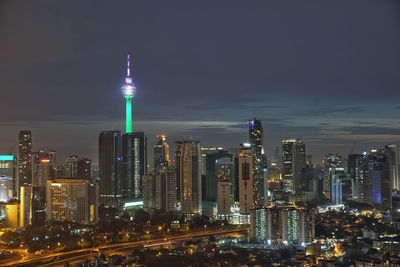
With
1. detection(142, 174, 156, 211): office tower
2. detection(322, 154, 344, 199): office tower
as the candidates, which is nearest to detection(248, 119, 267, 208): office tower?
detection(142, 174, 156, 211): office tower

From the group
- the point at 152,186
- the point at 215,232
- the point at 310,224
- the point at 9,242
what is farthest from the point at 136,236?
the point at 152,186

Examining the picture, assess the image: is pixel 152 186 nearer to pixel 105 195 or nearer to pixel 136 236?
pixel 105 195

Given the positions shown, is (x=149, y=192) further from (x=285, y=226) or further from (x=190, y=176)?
(x=285, y=226)

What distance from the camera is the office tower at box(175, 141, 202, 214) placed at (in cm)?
1745

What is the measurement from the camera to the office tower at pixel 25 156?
733 inches

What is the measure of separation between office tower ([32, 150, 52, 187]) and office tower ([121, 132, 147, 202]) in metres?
2.47

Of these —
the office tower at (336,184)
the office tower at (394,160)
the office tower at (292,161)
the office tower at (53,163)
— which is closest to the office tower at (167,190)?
the office tower at (53,163)

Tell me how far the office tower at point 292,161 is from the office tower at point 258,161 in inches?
169

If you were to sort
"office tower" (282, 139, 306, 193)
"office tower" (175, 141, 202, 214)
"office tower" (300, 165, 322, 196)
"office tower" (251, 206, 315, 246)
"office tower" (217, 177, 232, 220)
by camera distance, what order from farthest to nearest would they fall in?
"office tower" (282, 139, 306, 193), "office tower" (300, 165, 322, 196), "office tower" (175, 141, 202, 214), "office tower" (217, 177, 232, 220), "office tower" (251, 206, 315, 246)

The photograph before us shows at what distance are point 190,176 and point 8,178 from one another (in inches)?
223

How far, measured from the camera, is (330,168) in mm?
22781

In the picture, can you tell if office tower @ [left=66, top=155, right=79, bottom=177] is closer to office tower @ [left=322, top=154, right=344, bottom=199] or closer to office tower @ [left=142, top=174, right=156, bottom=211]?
office tower @ [left=142, top=174, right=156, bottom=211]

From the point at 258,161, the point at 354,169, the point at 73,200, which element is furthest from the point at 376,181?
the point at 73,200

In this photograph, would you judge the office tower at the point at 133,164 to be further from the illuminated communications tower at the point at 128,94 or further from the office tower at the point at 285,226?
the office tower at the point at 285,226
